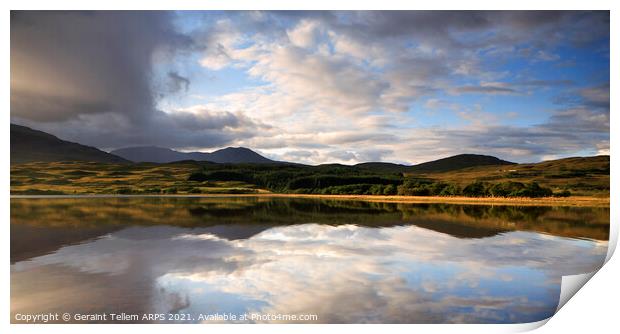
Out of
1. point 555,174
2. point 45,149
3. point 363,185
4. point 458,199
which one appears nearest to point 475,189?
point 458,199

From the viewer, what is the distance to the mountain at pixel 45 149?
10609mm

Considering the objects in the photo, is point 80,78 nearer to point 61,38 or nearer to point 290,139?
point 61,38

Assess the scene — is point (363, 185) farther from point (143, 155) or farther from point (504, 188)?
point (143, 155)

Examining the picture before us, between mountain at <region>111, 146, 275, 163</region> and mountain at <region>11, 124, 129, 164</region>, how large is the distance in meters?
0.74

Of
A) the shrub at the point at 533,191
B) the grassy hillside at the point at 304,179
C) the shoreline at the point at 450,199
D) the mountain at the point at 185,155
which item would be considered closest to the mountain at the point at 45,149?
the grassy hillside at the point at 304,179

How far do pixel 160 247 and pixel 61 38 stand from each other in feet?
23.1

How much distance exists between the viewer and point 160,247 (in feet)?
28.7

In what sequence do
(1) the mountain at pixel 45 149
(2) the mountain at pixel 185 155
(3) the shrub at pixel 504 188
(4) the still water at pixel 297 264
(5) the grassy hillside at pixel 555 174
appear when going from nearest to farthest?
(4) the still water at pixel 297 264 < (1) the mountain at pixel 45 149 < (5) the grassy hillside at pixel 555 174 < (2) the mountain at pixel 185 155 < (3) the shrub at pixel 504 188

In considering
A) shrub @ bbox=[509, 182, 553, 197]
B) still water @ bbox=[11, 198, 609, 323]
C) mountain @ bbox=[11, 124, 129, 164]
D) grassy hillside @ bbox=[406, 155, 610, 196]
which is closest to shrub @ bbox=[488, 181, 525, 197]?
shrub @ bbox=[509, 182, 553, 197]

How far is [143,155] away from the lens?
14.0 m

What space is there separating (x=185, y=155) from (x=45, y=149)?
15.7ft

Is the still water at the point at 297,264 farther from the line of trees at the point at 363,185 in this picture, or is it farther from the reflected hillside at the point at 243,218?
the line of trees at the point at 363,185

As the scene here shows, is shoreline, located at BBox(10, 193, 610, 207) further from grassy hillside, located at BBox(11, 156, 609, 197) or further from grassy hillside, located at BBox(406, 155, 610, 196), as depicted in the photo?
grassy hillside, located at BBox(406, 155, 610, 196)

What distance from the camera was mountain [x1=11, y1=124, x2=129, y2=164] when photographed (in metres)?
10.6
